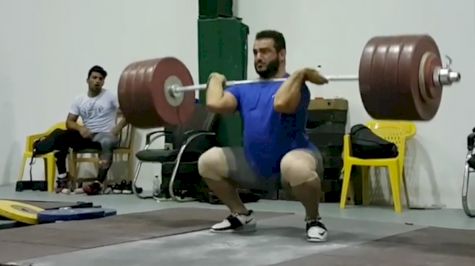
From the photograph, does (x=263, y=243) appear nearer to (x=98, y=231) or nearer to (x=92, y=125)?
(x=98, y=231)

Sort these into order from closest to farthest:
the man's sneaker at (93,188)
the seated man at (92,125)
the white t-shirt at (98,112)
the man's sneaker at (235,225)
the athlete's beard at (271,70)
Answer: the athlete's beard at (271,70)
the man's sneaker at (235,225)
the man's sneaker at (93,188)
the seated man at (92,125)
the white t-shirt at (98,112)

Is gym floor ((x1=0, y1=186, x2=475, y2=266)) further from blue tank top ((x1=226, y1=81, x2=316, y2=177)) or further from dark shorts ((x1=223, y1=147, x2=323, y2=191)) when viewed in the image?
blue tank top ((x1=226, y1=81, x2=316, y2=177))

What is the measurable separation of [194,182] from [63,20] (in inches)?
125

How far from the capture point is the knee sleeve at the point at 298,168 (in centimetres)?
404

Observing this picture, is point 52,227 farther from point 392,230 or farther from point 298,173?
point 392,230

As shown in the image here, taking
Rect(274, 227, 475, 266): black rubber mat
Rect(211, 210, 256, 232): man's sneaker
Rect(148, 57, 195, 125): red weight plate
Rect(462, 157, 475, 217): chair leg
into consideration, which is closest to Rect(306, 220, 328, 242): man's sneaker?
Rect(274, 227, 475, 266): black rubber mat

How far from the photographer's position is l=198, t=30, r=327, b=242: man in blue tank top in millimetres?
4055

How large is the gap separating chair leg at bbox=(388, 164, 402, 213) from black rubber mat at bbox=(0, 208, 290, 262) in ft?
3.77

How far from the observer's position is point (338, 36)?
699 centimetres

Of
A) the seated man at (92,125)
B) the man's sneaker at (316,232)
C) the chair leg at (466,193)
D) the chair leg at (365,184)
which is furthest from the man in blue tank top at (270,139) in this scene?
the seated man at (92,125)

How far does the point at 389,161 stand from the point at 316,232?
2120 mm

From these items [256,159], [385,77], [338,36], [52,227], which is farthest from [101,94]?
[385,77]

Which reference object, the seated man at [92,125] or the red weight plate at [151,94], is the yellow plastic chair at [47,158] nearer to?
the seated man at [92,125]

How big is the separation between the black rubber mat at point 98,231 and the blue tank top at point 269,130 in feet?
2.32
